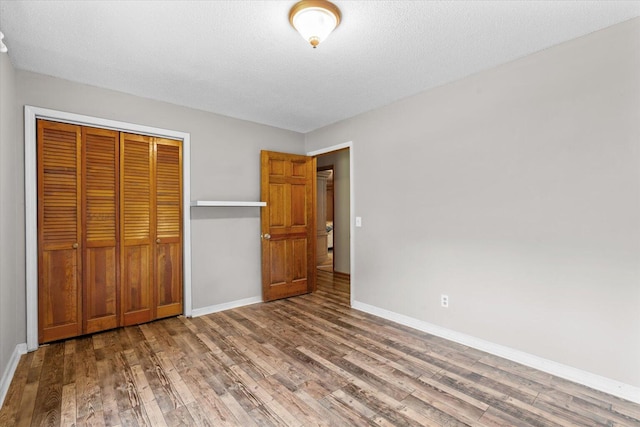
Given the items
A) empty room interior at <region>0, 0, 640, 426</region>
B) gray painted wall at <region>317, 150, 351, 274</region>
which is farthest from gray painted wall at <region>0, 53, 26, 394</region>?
gray painted wall at <region>317, 150, 351, 274</region>

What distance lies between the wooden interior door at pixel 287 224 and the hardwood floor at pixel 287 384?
3.76 feet

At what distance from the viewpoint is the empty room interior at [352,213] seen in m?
1.97

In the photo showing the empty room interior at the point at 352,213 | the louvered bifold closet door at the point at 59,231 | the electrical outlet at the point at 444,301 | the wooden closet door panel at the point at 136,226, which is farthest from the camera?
the wooden closet door panel at the point at 136,226

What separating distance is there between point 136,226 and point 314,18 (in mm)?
2769

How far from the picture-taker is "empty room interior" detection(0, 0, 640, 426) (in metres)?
1.97

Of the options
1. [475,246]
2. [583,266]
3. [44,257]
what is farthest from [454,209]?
[44,257]

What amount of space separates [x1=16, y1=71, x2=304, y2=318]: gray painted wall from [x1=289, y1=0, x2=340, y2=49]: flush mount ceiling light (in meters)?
2.16

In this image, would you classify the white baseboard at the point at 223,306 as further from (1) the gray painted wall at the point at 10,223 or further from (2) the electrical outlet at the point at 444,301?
(2) the electrical outlet at the point at 444,301

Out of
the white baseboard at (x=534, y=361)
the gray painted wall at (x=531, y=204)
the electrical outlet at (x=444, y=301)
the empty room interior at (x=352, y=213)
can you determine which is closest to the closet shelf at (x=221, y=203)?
the empty room interior at (x=352, y=213)

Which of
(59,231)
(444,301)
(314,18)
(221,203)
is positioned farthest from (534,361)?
(59,231)

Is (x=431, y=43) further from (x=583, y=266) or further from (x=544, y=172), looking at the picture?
(x=583, y=266)

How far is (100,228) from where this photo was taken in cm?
305

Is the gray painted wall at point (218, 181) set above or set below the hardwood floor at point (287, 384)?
above

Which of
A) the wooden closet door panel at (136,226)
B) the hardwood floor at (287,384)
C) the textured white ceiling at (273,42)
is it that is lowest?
the hardwood floor at (287,384)
